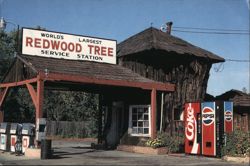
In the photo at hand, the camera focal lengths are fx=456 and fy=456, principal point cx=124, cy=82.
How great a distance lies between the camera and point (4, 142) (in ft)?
68.0

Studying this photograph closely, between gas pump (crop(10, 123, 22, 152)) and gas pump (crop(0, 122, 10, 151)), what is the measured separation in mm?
308

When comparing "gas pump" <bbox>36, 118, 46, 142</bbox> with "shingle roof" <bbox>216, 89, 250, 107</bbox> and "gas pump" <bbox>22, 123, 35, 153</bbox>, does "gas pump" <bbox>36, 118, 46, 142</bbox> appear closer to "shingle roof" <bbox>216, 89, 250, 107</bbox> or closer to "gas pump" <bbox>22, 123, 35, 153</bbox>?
"gas pump" <bbox>22, 123, 35, 153</bbox>

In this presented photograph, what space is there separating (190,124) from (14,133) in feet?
25.2

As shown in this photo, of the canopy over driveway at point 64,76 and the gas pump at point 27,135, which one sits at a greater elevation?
the canopy over driveway at point 64,76

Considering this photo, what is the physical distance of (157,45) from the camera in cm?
2355

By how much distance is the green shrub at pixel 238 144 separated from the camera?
17.5 m

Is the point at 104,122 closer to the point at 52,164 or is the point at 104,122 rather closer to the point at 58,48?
the point at 58,48

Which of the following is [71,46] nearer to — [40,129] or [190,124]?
[40,129]

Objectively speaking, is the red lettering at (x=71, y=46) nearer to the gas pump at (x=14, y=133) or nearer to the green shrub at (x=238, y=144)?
the gas pump at (x=14, y=133)

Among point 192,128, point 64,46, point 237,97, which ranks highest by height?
point 64,46

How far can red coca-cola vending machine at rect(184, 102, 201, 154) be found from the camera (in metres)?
19.3

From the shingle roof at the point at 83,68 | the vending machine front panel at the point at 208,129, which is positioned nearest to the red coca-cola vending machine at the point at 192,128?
the vending machine front panel at the point at 208,129

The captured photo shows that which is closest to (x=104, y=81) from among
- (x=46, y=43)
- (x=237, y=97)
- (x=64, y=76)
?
(x=64, y=76)

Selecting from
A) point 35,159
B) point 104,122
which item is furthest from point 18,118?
point 35,159
